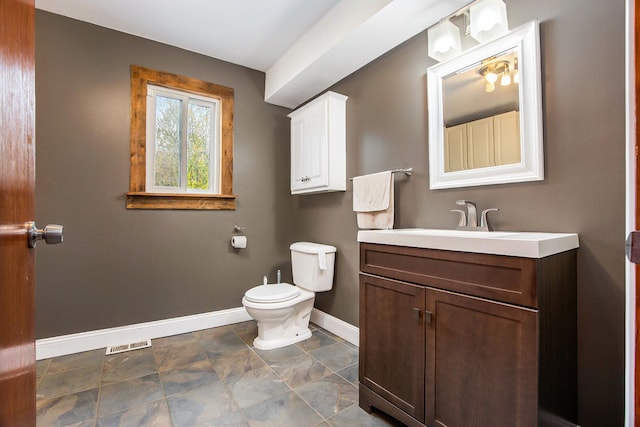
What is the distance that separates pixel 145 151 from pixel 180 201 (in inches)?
18.8

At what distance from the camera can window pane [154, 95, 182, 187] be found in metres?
2.57

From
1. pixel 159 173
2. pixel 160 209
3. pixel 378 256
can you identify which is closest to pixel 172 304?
pixel 160 209

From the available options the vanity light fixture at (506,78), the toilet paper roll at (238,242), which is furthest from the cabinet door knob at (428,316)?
the toilet paper roll at (238,242)

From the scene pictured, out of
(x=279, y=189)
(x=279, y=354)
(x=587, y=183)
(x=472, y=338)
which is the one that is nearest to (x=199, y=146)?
(x=279, y=189)

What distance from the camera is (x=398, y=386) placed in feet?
4.53

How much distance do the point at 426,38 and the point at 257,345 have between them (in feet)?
7.89

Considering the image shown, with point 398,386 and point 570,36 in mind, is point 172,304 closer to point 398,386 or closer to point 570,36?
point 398,386

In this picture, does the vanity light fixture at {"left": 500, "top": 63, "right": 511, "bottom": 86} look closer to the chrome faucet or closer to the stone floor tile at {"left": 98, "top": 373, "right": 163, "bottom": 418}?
the chrome faucet

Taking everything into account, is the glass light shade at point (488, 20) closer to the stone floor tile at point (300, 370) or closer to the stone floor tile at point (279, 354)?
the stone floor tile at point (300, 370)

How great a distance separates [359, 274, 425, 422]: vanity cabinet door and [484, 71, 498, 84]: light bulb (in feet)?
A: 3.71

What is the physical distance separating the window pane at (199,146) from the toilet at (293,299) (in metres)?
1.07

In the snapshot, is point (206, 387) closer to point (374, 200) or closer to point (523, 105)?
point (374, 200)

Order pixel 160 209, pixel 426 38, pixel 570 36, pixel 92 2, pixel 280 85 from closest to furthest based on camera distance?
1. pixel 570 36
2. pixel 426 38
3. pixel 92 2
4. pixel 160 209
5. pixel 280 85

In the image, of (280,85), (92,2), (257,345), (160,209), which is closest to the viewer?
(92,2)
